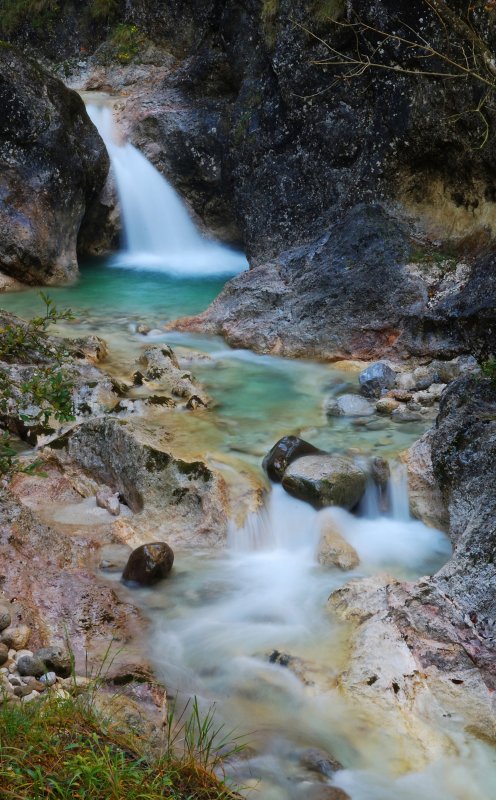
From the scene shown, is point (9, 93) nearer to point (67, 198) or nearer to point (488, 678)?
point (67, 198)

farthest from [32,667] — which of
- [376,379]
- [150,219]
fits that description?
[150,219]

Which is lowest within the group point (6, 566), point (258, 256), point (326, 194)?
point (6, 566)

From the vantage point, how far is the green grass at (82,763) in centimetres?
264

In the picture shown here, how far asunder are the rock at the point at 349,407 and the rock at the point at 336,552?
2.07 metres

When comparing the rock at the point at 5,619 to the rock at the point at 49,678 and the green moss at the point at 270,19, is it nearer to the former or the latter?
the rock at the point at 49,678

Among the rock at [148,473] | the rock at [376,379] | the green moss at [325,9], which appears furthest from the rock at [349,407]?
the green moss at [325,9]

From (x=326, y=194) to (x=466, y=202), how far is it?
6.56 ft

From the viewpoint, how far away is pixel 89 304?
11.3 meters

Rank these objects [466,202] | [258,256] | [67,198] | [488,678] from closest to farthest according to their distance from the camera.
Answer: [488,678], [466,202], [258,256], [67,198]

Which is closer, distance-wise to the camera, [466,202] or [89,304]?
[466,202]

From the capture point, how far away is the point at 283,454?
6141 mm

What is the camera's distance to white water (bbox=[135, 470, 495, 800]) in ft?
11.6

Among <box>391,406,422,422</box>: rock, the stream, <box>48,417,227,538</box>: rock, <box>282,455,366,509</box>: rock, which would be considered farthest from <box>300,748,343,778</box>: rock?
<box>391,406,422,422</box>: rock

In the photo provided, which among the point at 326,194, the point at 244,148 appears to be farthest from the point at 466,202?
the point at 244,148
